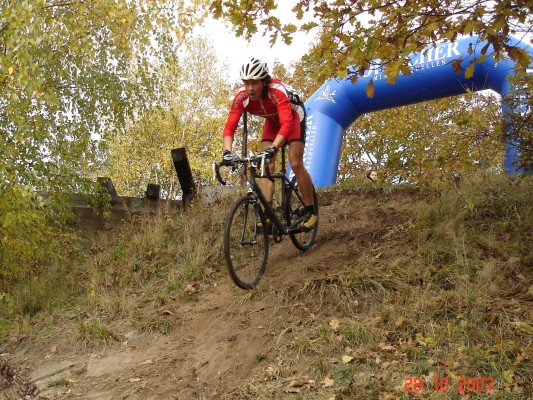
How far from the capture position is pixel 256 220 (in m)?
6.06

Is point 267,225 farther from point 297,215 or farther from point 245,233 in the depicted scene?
point 297,215

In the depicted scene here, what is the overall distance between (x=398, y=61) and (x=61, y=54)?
4.81 meters

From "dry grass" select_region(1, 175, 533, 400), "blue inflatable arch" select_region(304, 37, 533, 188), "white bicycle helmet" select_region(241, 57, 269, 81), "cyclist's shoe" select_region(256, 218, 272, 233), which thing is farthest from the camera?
→ "blue inflatable arch" select_region(304, 37, 533, 188)

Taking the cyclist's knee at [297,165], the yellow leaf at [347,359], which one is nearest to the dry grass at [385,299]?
the yellow leaf at [347,359]

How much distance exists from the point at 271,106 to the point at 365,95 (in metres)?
5.38

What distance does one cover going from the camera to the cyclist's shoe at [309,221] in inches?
263

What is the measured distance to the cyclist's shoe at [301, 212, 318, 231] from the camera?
22.0 feet

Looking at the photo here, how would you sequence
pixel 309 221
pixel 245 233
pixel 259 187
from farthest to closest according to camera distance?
pixel 309 221 < pixel 259 187 < pixel 245 233

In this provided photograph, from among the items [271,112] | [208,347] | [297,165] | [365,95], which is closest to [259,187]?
[297,165]

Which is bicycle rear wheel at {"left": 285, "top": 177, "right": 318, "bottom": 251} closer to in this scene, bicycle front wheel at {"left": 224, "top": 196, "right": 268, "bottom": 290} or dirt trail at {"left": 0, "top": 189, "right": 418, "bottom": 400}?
dirt trail at {"left": 0, "top": 189, "right": 418, "bottom": 400}

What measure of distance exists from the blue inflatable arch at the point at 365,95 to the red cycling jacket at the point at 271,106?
4846mm

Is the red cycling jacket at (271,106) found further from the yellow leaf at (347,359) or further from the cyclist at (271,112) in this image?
the yellow leaf at (347,359)

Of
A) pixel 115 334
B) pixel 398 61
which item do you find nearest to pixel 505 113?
pixel 398 61
